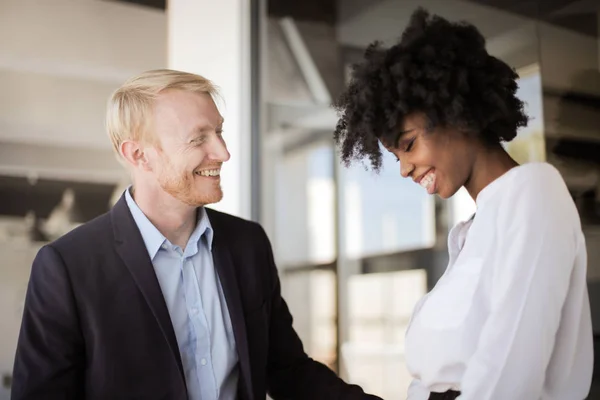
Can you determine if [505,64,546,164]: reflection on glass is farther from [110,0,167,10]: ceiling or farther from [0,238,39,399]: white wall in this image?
[0,238,39,399]: white wall

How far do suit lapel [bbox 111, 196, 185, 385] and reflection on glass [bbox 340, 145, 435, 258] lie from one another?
1309 millimetres

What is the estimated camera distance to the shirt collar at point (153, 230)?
175cm

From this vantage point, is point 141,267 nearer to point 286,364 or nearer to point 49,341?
point 49,341

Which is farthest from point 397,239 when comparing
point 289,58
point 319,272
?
point 289,58

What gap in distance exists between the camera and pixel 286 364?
196cm

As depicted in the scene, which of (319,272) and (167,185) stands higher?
(167,185)

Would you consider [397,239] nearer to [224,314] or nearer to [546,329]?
[224,314]

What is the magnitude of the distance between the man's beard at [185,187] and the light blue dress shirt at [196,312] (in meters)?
0.10

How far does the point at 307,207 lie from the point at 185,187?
5.31 feet

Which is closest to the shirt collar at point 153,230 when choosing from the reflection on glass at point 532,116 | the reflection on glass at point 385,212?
the reflection on glass at point 532,116

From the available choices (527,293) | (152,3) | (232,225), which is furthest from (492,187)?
(152,3)

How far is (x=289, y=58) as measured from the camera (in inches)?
128

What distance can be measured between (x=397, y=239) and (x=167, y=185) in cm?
149

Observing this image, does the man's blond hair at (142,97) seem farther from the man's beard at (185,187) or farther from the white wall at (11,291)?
the white wall at (11,291)
